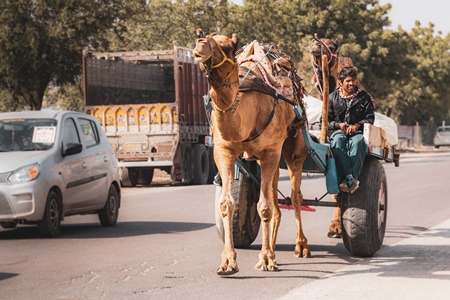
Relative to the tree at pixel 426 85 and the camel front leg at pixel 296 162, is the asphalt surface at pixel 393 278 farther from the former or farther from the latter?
the tree at pixel 426 85

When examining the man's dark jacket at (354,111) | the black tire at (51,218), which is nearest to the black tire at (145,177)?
the black tire at (51,218)

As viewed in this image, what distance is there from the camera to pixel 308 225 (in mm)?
14961

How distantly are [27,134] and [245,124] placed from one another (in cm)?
556

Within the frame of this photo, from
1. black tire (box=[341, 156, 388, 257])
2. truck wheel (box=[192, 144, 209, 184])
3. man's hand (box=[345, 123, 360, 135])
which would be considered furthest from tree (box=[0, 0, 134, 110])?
black tire (box=[341, 156, 388, 257])

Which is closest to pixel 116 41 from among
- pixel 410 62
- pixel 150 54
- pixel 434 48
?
pixel 150 54

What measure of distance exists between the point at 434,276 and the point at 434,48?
78906 millimetres

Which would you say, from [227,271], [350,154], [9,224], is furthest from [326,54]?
[9,224]

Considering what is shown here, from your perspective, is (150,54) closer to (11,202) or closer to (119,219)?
(119,219)

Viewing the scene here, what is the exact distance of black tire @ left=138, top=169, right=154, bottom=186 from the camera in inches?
1125

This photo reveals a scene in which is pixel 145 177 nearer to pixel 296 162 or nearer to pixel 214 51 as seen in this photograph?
pixel 296 162

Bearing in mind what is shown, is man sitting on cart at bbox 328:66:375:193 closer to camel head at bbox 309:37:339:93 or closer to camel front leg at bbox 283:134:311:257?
camel front leg at bbox 283:134:311:257

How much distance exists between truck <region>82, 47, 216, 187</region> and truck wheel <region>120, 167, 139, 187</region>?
0.09 ft

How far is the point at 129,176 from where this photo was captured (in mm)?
27672

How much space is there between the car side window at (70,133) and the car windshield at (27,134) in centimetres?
24
